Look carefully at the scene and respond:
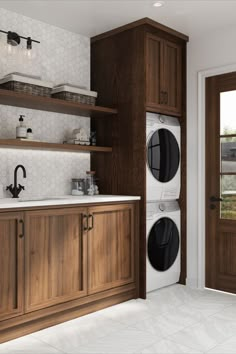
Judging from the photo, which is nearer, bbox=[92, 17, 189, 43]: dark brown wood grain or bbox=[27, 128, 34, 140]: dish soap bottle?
bbox=[27, 128, 34, 140]: dish soap bottle

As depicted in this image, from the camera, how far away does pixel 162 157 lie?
3811mm

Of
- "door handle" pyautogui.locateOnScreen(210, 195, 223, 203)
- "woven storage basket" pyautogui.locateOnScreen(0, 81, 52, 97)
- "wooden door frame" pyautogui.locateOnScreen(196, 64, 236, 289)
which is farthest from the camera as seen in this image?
Answer: "wooden door frame" pyautogui.locateOnScreen(196, 64, 236, 289)

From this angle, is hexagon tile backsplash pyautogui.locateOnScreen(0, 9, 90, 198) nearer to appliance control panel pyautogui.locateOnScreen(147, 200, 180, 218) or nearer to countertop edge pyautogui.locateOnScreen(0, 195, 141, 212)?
countertop edge pyautogui.locateOnScreen(0, 195, 141, 212)

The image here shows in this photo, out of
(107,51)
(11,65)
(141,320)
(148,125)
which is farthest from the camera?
(107,51)

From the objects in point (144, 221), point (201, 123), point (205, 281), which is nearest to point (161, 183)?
point (144, 221)

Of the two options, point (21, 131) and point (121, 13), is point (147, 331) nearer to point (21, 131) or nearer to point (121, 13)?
point (21, 131)

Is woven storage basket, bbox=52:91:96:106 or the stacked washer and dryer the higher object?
woven storage basket, bbox=52:91:96:106

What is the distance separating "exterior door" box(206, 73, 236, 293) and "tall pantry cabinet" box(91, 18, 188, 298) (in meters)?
0.28

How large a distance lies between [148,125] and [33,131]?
107cm

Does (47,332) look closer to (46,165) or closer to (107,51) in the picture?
(46,165)

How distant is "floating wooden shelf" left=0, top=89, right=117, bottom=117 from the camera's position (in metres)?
3.05

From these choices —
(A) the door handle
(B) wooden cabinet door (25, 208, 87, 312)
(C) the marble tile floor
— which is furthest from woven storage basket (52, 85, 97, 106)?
(C) the marble tile floor

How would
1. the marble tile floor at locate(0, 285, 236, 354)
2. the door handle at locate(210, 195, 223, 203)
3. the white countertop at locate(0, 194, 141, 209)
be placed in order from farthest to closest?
the door handle at locate(210, 195, 223, 203) → the white countertop at locate(0, 194, 141, 209) → the marble tile floor at locate(0, 285, 236, 354)

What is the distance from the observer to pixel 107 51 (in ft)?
12.8
